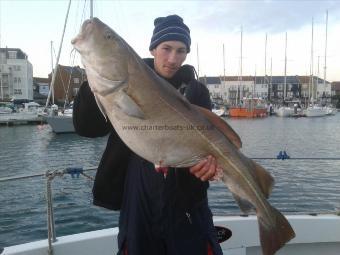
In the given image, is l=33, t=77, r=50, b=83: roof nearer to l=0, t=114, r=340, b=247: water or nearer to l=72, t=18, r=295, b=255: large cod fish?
l=0, t=114, r=340, b=247: water

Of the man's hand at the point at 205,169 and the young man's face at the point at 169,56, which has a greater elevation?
the young man's face at the point at 169,56

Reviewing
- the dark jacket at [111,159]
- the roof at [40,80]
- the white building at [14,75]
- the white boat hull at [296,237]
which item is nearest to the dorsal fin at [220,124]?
the dark jacket at [111,159]

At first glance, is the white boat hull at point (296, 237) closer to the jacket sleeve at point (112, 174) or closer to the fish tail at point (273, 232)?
the jacket sleeve at point (112, 174)

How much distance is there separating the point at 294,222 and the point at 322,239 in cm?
46

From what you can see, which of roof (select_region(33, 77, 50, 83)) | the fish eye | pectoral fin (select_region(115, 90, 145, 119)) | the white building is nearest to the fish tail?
pectoral fin (select_region(115, 90, 145, 119))

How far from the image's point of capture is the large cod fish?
2.46 meters

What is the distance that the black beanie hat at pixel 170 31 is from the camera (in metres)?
2.97

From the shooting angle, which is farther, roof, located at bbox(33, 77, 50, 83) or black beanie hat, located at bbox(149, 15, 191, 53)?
roof, located at bbox(33, 77, 50, 83)

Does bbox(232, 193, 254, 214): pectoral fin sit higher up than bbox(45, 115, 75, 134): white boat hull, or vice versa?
bbox(232, 193, 254, 214): pectoral fin

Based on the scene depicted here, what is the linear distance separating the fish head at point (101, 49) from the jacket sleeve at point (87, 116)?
0.31 metres

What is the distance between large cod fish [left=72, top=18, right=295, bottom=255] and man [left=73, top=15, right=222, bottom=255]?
16 centimetres

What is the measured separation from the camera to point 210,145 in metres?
2.72

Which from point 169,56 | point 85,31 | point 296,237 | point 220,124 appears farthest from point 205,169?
point 296,237

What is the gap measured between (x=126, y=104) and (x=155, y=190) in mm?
734
